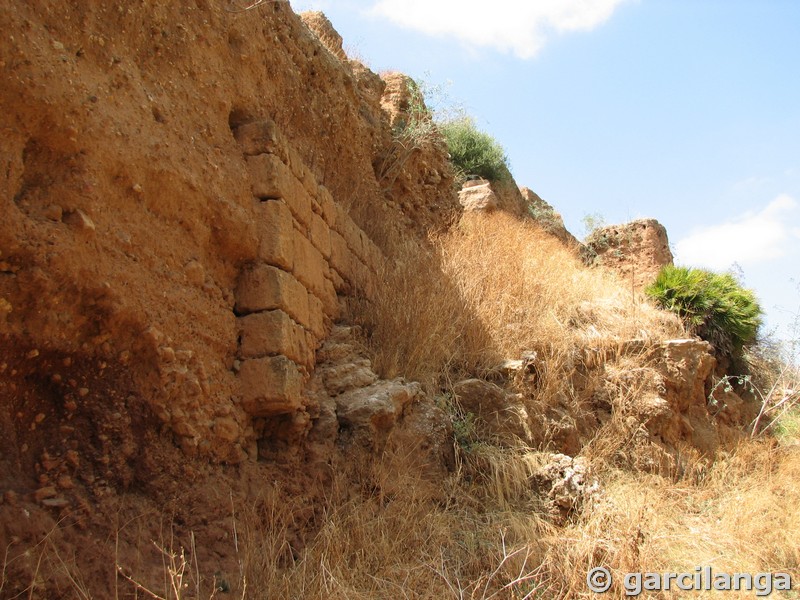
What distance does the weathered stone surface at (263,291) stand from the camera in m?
3.77

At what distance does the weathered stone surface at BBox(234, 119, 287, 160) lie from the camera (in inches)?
168

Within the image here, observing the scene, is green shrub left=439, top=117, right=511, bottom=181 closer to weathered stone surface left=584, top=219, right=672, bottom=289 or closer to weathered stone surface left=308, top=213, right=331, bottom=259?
weathered stone surface left=584, top=219, right=672, bottom=289

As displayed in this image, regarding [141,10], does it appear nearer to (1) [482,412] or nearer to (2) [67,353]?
(2) [67,353]

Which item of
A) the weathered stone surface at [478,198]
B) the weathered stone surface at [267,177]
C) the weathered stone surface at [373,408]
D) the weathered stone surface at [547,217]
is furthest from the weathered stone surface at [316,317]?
the weathered stone surface at [547,217]

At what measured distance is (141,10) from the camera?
3514 millimetres

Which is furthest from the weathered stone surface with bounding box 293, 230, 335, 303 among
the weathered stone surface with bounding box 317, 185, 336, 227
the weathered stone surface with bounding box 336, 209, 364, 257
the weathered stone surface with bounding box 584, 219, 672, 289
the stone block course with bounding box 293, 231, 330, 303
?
the weathered stone surface with bounding box 584, 219, 672, 289

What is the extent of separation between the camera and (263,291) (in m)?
3.79

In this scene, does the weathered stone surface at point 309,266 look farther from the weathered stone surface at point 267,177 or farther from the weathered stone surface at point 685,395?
the weathered stone surface at point 685,395

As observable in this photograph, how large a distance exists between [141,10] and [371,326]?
105 inches

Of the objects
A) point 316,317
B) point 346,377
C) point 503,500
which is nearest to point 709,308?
point 503,500

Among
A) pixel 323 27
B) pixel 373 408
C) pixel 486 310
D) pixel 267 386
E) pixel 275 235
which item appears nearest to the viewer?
pixel 267 386

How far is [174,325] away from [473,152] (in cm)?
1087

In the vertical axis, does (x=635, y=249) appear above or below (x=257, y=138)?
above

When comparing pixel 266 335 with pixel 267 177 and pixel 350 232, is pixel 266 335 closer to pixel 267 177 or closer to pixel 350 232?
pixel 267 177
